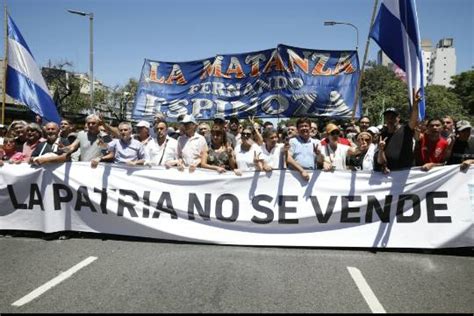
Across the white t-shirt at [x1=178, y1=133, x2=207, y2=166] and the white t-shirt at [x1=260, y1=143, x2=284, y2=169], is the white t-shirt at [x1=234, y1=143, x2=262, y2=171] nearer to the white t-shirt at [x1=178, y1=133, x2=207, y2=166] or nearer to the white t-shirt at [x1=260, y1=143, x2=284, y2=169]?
the white t-shirt at [x1=260, y1=143, x2=284, y2=169]

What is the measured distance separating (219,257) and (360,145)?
292 centimetres

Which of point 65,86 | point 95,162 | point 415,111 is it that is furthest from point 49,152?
point 65,86

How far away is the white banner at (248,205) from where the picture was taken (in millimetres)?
4949

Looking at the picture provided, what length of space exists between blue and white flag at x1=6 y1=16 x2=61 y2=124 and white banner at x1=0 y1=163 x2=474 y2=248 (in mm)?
2264

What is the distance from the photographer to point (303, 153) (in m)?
5.39

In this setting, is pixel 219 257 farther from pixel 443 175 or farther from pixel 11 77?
pixel 11 77

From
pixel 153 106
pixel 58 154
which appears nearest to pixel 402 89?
pixel 153 106

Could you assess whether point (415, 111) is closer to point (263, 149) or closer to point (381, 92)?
point (263, 149)

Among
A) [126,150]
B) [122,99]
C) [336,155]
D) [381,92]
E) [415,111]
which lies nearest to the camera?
[415,111]

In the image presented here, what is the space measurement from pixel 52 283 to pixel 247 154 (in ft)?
9.64

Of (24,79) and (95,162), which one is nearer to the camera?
(95,162)

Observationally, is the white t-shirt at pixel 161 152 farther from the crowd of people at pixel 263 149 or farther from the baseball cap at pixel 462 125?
the baseball cap at pixel 462 125

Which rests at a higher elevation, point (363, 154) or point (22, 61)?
point (22, 61)

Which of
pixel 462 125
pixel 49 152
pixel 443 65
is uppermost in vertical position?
pixel 443 65
